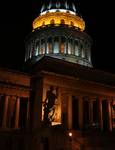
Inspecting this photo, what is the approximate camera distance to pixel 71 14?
55.8m

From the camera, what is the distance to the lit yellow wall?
180 ft

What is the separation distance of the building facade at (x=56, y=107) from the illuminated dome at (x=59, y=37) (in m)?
15.1

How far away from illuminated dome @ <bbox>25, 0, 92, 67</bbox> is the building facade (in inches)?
596

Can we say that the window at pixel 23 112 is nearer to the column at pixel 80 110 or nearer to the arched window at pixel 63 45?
the column at pixel 80 110

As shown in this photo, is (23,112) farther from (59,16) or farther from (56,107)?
(59,16)

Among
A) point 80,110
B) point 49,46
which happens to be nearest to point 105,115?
point 80,110

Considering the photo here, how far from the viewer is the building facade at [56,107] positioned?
24.5 meters

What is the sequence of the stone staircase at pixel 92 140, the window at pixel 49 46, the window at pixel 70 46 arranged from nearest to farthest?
the stone staircase at pixel 92 140 → the window at pixel 49 46 → the window at pixel 70 46

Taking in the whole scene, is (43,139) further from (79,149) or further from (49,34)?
(49,34)

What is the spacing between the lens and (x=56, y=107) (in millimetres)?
30875

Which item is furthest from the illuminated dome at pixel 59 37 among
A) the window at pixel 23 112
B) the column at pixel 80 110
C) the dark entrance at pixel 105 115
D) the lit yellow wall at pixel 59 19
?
the column at pixel 80 110

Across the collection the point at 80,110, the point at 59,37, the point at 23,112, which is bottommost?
the point at 23,112

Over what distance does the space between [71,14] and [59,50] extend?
9378 mm

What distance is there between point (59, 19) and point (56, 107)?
28528mm
